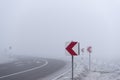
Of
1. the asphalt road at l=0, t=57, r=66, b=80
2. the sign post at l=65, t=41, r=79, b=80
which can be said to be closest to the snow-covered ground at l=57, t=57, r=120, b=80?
the asphalt road at l=0, t=57, r=66, b=80

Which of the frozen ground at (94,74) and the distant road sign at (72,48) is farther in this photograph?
the frozen ground at (94,74)

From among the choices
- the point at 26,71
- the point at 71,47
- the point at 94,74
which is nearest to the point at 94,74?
the point at 94,74

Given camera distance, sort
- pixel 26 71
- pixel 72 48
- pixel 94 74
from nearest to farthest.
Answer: pixel 72 48, pixel 94 74, pixel 26 71

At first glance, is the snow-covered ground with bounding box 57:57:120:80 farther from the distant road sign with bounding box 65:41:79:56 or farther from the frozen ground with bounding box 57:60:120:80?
the distant road sign with bounding box 65:41:79:56

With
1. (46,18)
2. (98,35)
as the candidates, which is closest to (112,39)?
(98,35)

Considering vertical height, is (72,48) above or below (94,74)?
above

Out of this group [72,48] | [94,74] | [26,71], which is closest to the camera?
[72,48]

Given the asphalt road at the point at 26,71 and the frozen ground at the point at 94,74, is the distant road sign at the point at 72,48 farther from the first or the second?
the asphalt road at the point at 26,71

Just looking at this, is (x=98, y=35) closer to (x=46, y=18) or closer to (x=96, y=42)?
(x=96, y=42)

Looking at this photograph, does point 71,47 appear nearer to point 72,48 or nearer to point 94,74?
point 72,48

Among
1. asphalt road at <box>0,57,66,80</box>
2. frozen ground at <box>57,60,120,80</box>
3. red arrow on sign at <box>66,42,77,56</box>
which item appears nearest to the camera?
red arrow on sign at <box>66,42,77,56</box>

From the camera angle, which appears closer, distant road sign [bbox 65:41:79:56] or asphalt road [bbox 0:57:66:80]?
distant road sign [bbox 65:41:79:56]

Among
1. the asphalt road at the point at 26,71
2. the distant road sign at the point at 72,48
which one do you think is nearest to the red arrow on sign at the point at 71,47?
the distant road sign at the point at 72,48

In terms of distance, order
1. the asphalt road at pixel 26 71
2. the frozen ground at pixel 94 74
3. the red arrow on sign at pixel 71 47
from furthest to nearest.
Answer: the asphalt road at pixel 26 71 < the frozen ground at pixel 94 74 < the red arrow on sign at pixel 71 47
